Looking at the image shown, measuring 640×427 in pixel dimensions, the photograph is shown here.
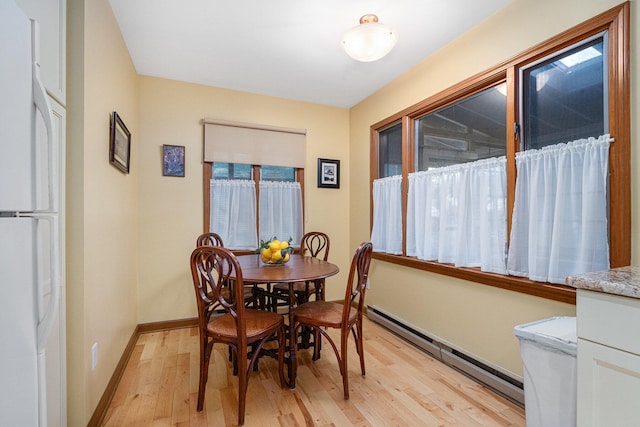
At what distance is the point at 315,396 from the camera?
6.09 feet

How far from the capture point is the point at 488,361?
1.98 metres

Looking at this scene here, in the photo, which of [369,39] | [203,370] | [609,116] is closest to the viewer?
[609,116]

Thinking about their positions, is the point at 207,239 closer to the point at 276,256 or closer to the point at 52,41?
the point at 276,256

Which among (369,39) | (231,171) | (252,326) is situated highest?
(369,39)

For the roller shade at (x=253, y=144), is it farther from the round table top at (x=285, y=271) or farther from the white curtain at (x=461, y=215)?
the white curtain at (x=461, y=215)

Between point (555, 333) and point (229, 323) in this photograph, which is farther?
point (229, 323)

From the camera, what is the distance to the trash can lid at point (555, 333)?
1229mm

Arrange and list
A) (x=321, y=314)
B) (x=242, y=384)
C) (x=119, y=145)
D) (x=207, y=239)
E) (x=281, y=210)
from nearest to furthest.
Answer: (x=242, y=384), (x=321, y=314), (x=119, y=145), (x=207, y=239), (x=281, y=210)

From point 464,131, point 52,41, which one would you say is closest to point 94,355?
point 52,41

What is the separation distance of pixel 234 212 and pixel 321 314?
1.70 metres

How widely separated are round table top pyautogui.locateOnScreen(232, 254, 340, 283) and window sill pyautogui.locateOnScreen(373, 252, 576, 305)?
90 cm

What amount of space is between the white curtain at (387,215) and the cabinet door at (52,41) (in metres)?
2.55

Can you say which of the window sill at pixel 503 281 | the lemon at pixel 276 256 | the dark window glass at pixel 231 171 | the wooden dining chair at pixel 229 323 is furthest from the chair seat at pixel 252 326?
the dark window glass at pixel 231 171

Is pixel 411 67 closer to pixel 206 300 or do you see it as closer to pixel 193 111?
pixel 193 111
